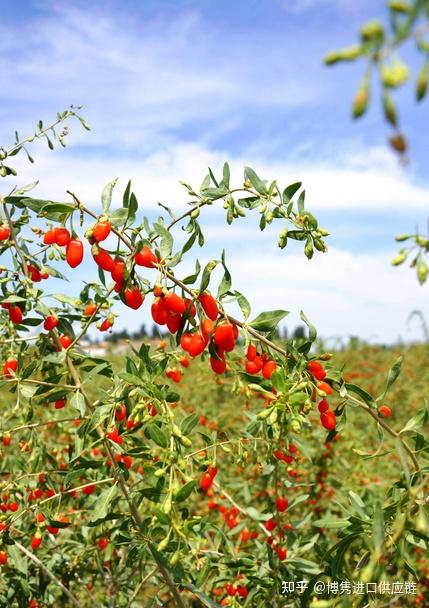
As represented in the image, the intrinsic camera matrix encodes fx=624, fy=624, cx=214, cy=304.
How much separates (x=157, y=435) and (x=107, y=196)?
718 millimetres

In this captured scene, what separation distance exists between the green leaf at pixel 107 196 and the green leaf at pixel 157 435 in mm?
649

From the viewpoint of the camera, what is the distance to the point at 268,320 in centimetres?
192

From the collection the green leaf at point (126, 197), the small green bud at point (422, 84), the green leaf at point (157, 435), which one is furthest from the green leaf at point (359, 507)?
the small green bud at point (422, 84)

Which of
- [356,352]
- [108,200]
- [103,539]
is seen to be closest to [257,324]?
[108,200]

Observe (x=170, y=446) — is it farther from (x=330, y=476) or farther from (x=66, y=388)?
(x=330, y=476)

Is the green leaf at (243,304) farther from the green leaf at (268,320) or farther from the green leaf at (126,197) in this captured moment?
the green leaf at (126,197)

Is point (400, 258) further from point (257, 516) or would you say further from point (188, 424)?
point (257, 516)

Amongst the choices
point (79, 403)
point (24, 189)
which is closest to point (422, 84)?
point (79, 403)

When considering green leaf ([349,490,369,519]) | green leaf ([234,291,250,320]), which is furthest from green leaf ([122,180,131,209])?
green leaf ([349,490,369,519])

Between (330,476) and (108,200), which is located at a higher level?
(108,200)

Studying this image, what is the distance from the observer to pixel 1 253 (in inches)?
90.4

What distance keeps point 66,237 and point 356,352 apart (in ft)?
35.2

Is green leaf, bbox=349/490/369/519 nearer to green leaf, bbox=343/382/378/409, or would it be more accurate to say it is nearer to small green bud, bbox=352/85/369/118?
green leaf, bbox=343/382/378/409

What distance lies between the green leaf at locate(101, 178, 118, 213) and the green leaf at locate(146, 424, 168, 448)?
2.13 ft
